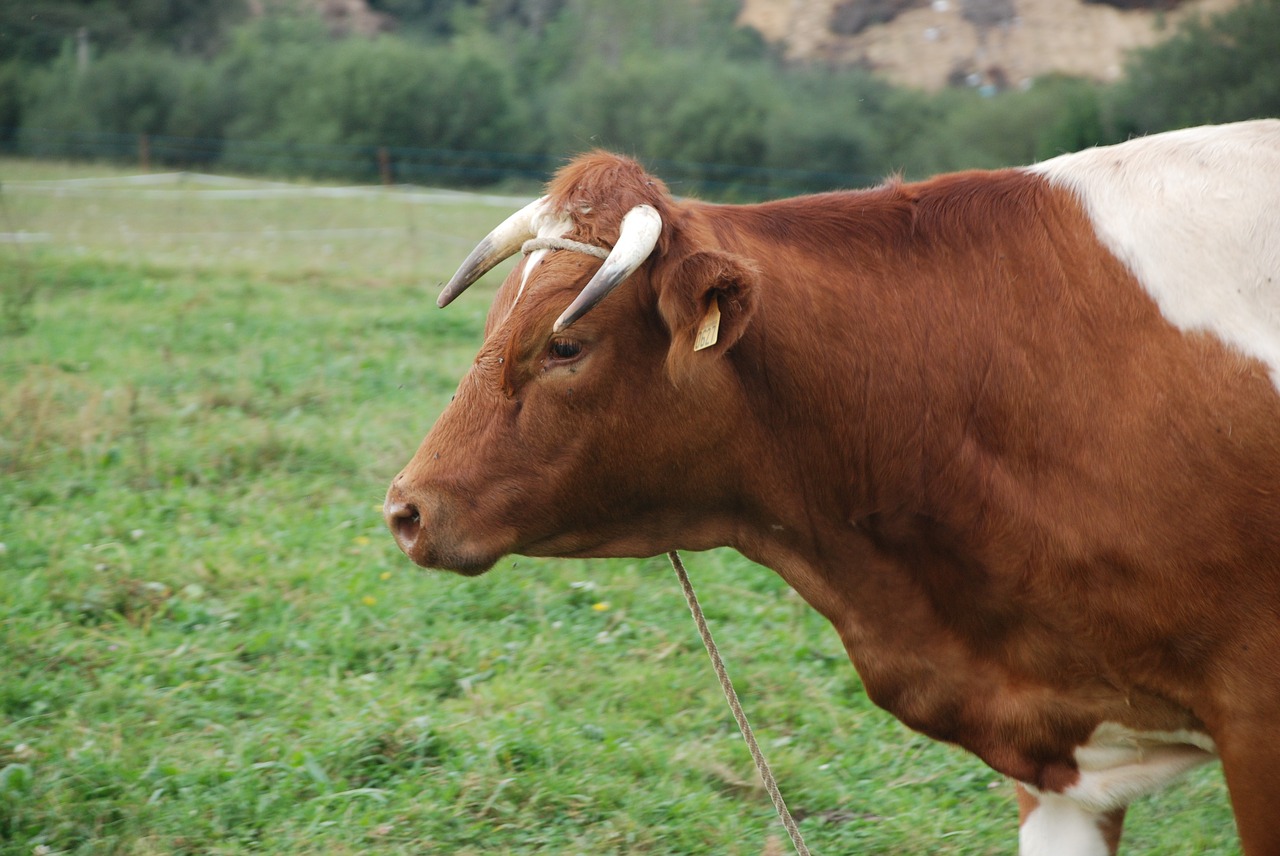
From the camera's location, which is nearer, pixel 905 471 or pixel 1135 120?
pixel 905 471

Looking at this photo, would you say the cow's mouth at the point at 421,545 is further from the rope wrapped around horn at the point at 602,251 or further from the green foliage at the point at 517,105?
the green foliage at the point at 517,105

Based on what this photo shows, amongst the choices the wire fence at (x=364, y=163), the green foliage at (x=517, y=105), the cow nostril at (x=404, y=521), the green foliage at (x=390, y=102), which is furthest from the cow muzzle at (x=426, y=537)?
the green foliage at (x=390, y=102)

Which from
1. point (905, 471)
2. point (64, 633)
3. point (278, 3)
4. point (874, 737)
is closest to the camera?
point (905, 471)

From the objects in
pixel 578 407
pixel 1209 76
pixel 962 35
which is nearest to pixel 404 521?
pixel 578 407

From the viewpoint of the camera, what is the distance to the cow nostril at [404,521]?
258cm

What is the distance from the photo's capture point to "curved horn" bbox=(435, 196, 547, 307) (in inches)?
107

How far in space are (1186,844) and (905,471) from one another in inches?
66.5

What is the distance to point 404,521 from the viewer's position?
2613 millimetres

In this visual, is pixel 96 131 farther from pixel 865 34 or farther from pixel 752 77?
pixel 865 34

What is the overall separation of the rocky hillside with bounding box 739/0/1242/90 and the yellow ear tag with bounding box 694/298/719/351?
39.6 m

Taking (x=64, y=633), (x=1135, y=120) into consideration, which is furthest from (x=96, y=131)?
(x=64, y=633)

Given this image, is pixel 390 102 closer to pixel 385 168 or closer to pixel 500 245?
pixel 385 168

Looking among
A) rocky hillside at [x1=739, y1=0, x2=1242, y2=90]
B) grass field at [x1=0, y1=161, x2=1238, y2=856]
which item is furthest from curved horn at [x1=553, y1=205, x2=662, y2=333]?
rocky hillside at [x1=739, y1=0, x2=1242, y2=90]

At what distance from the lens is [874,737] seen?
4.06 m
